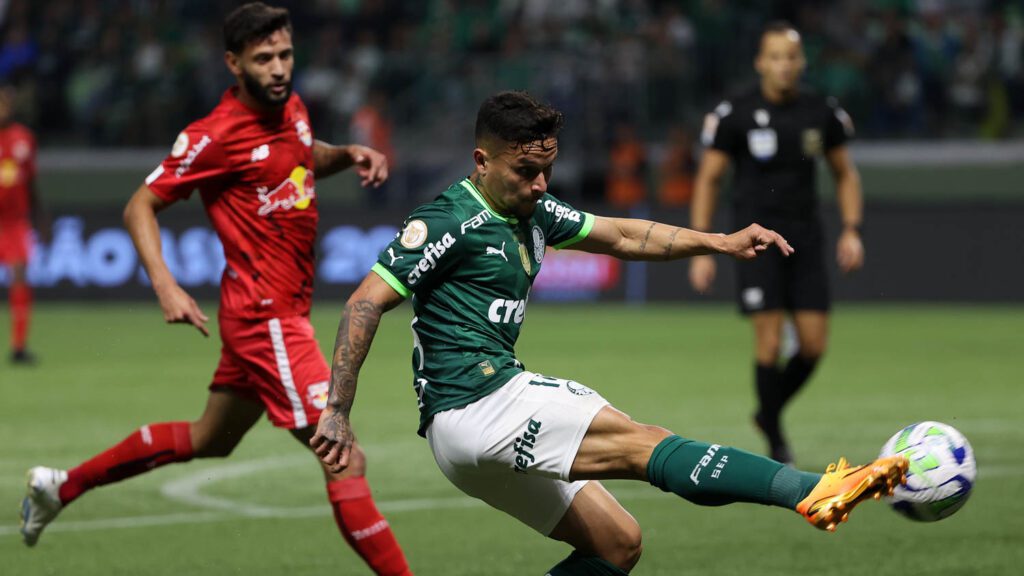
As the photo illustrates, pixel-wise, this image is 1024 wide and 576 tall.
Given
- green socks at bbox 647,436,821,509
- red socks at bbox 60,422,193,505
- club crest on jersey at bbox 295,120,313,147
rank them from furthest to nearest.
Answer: red socks at bbox 60,422,193,505 → club crest on jersey at bbox 295,120,313,147 → green socks at bbox 647,436,821,509

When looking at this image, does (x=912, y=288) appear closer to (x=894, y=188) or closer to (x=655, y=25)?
(x=894, y=188)

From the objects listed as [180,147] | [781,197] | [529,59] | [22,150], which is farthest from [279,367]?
[529,59]

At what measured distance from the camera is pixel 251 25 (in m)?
6.58

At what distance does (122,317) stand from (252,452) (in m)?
11.3

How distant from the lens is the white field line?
805cm

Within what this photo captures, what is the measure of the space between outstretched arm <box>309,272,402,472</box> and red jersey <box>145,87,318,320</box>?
168 cm

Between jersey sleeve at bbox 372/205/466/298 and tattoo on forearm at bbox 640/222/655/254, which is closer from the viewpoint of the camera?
jersey sleeve at bbox 372/205/466/298

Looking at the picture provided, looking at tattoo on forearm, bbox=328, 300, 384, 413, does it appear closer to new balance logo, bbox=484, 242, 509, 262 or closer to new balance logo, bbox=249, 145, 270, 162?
new balance logo, bbox=484, 242, 509, 262

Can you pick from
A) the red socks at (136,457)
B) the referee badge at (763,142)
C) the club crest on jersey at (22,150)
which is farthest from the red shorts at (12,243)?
the red socks at (136,457)

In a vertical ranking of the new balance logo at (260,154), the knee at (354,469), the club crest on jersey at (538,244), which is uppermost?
the new balance logo at (260,154)

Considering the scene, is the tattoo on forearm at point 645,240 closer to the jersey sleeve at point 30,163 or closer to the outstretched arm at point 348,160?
the outstretched arm at point 348,160

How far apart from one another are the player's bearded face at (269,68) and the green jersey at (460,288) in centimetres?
167

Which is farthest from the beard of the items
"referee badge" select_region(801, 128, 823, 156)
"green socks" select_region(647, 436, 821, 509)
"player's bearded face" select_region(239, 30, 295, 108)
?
"referee badge" select_region(801, 128, 823, 156)

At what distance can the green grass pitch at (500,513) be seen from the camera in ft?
23.4
